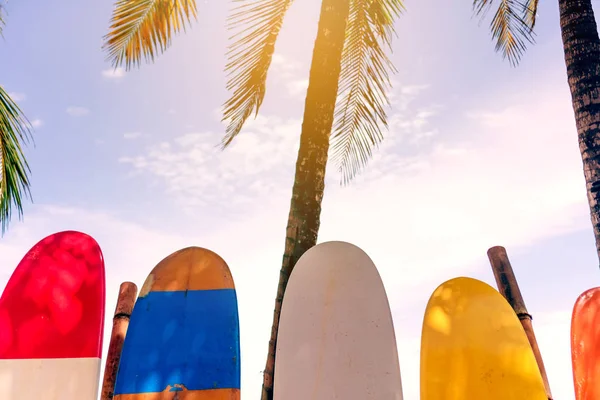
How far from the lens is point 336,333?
2.65m

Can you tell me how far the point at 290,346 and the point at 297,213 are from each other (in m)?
0.92

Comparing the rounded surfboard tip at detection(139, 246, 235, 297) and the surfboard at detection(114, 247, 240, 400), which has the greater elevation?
the rounded surfboard tip at detection(139, 246, 235, 297)

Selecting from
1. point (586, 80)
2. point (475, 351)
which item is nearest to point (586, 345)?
point (475, 351)

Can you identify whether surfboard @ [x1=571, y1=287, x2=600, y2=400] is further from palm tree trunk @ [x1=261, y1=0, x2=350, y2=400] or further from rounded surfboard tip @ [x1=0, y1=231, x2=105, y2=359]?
rounded surfboard tip @ [x1=0, y1=231, x2=105, y2=359]

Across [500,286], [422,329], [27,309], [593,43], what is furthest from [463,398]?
[593,43]

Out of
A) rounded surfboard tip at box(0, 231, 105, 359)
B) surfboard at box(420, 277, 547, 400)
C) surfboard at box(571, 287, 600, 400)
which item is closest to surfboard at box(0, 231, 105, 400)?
rounded surfboard tip at box(0, 231, 105, 359)

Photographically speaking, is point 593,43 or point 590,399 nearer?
point 590,399

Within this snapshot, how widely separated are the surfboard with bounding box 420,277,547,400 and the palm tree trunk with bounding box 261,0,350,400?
32.5 inches

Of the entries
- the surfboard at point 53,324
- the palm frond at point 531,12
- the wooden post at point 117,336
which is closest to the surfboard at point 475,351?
the surfboard at point 53,324

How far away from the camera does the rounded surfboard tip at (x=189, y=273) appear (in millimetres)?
2766

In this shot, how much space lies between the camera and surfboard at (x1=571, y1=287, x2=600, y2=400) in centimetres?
287

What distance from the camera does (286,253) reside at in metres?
3.30

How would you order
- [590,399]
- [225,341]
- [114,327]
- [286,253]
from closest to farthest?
1. [225,341]
2. [590,399]
3. [286,253]
4. [114,327]

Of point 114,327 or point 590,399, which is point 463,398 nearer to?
point 590,399
